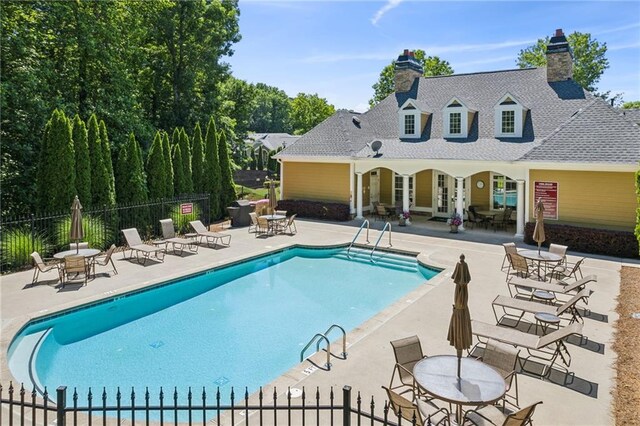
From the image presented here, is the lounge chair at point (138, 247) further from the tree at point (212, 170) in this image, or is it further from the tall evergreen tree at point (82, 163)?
the tree at point (212, 170)

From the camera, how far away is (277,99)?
9888 cm

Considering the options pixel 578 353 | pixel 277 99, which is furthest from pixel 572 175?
pixel 277 99

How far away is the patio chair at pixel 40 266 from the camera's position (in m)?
12.4

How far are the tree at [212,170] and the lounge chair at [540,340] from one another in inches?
694

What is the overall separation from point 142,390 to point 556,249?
40.7 feet

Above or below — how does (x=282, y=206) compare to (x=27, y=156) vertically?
below

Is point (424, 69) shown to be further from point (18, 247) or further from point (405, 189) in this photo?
point (18, 247)

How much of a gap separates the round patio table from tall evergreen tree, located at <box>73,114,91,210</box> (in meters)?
14.9

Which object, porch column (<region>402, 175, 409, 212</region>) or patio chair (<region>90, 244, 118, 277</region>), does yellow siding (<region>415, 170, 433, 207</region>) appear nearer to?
porch column (<region>402, 175, 409, 212</region>)

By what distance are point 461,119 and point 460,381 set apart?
19329 millimetres

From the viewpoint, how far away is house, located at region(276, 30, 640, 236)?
16.9 meters

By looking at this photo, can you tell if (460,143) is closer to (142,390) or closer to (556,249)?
(556,249)

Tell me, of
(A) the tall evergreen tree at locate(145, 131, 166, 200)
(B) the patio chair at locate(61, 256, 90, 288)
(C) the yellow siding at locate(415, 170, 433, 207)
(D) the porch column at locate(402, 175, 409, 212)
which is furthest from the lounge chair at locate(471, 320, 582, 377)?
(C) the yellow siding at locate(415, 170, 433, 207)

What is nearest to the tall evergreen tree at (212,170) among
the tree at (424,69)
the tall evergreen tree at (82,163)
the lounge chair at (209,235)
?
the lounge chair at (209,235)
